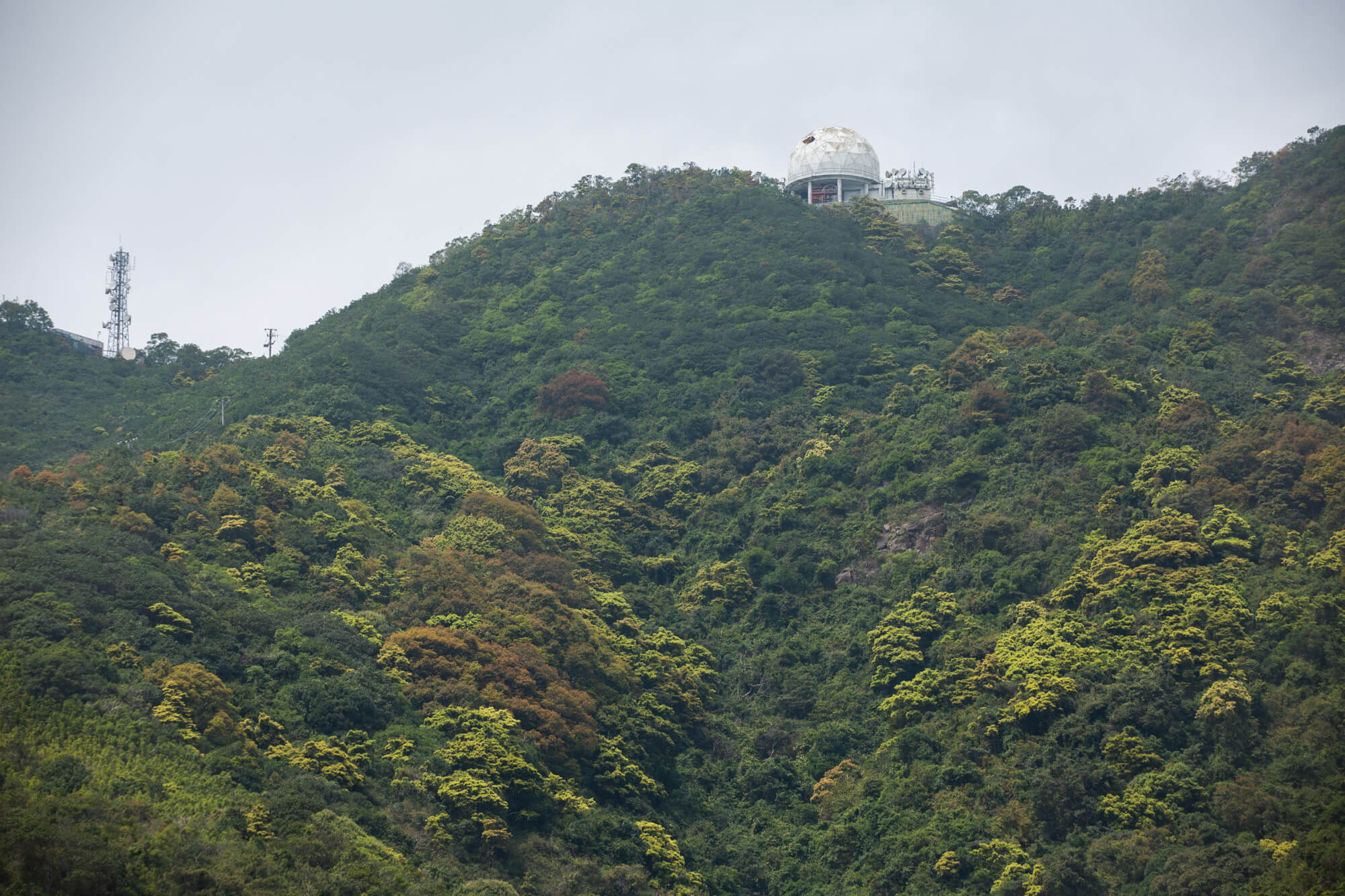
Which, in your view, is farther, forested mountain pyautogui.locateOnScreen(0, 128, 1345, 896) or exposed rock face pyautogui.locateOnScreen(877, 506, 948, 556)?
exposed rock face pyautogui.locateOnScreen(877, 506, 948, 556)

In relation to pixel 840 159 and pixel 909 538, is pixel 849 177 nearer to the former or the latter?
pixel 840 159

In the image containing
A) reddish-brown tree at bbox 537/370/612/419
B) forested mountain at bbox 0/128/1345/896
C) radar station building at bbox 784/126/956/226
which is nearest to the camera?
forested mountain at bbox 0/128/1345/896

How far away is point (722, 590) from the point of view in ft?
157

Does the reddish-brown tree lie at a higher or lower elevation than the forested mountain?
higher

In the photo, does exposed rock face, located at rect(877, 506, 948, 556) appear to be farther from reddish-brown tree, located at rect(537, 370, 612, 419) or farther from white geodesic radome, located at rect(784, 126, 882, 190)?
white geodesic radome, located at rect(784, 126, 882, 190)

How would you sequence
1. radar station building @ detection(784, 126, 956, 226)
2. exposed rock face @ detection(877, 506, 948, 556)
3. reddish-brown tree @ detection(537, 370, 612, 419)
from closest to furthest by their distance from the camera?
exposed rock face @ detection(877, 506, 948, 556)
reddish-brown tree @ detection(537, 370, 612, 419)
radar station building @ detection(784, 126, 956, 226)

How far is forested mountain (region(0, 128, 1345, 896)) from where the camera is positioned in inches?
1212

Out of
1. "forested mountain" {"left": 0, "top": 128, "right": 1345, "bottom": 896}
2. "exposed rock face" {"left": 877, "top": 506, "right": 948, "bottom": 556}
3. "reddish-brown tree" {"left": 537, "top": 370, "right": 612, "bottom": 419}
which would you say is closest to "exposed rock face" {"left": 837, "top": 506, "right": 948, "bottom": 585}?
"exposed rock face" {"left": 877, "top": 506, "right": 948, "bottom": 556}

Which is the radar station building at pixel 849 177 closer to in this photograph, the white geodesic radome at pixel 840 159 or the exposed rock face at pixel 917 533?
the white geodesic radome at pixel 840 159

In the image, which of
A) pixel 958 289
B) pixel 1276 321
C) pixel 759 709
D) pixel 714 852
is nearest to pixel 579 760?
pixel 714 852

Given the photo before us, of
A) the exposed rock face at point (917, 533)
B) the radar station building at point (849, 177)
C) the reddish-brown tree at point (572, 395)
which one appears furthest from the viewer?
the radar station building at point (849, 177)

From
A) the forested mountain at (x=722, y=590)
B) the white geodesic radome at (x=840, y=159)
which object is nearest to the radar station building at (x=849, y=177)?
the white geodesic radome at (x=840, y=159)

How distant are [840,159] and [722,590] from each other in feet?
134

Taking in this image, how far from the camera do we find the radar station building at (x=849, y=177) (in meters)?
80.8
